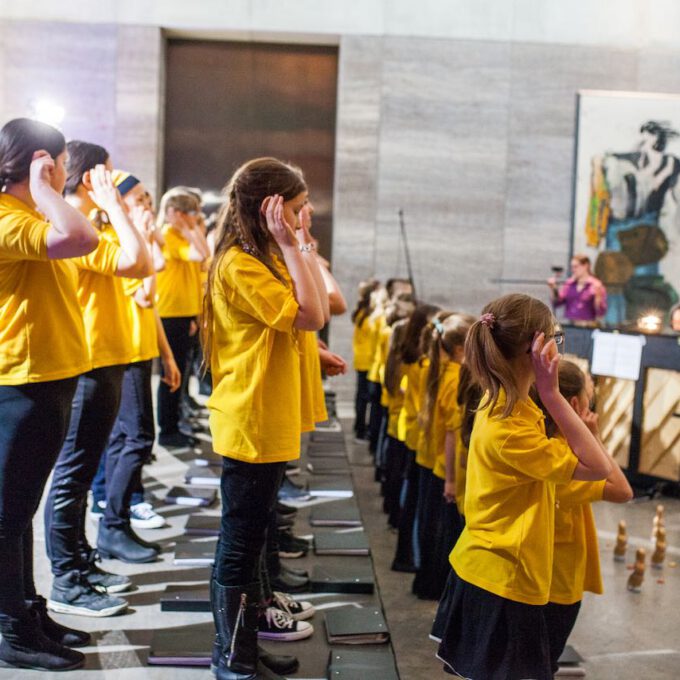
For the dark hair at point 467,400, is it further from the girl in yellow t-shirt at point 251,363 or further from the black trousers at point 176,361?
the black trousers at point 176,361

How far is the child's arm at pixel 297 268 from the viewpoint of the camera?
256cm

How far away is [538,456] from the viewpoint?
2223 millimetres

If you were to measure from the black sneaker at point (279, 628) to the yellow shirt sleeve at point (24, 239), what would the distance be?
1.52m

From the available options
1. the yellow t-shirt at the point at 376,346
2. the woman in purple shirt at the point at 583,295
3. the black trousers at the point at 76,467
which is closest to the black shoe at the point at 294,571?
the black trousers at the point at 76,467

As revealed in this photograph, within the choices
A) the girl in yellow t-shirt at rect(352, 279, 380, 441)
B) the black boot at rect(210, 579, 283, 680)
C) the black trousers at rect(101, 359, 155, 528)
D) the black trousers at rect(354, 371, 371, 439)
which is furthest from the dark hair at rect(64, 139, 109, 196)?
the black trousers at rect(354, 371, 371, 439)

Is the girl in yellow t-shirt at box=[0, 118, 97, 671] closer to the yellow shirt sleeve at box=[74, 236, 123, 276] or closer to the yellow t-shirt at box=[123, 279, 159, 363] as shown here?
the yellow shirt sleeve at box=[74, 236, 123, 276]

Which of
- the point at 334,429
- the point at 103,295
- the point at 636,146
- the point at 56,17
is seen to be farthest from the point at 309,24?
the point at 103,295

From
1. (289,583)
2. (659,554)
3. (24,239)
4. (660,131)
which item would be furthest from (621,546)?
(660,131)

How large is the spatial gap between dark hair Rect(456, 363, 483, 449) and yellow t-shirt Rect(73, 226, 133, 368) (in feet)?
4.12

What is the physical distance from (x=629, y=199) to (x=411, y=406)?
6.84m

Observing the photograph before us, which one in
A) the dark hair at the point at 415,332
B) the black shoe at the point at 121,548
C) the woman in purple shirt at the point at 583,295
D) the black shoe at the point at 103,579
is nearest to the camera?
the black shoe at the point at 103,579

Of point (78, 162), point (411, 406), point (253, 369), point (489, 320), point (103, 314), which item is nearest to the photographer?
point (489, 320)

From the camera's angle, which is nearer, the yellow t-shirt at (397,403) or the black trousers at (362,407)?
the yellow t-shirt at (397,403)

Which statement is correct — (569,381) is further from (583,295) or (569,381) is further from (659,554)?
(583,295)
